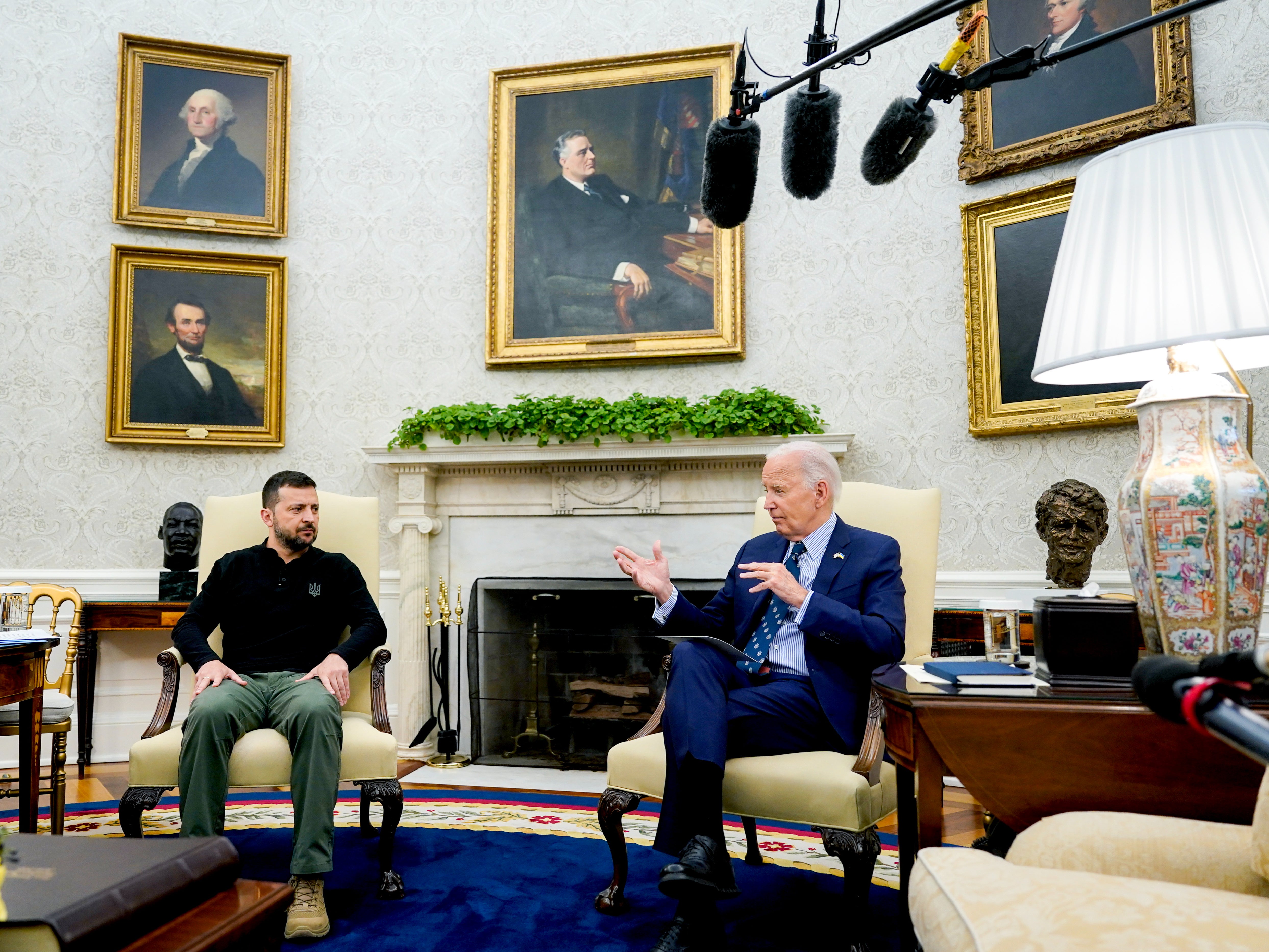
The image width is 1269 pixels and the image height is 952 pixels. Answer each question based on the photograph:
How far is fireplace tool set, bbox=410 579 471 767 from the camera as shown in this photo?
4.44 meters

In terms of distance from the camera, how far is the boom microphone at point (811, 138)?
2.36 meters

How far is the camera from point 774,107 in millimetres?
4738

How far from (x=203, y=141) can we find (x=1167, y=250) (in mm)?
4844

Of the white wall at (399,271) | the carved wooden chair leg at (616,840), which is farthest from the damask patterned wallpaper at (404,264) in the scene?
the carved wooden chair leg at (616,840)

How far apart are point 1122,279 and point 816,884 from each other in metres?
1.89

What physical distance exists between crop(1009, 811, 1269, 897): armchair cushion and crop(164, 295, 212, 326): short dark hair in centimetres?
466

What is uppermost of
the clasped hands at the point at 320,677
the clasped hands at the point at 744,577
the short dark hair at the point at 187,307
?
the short dark hair at the point at 187,307

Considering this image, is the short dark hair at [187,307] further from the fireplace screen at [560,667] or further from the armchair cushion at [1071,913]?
the armchair cushion at [1071,913]

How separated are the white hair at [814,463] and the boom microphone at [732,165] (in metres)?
0.67

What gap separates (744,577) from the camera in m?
2.26

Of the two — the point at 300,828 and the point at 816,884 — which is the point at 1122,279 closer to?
the point at 816,884

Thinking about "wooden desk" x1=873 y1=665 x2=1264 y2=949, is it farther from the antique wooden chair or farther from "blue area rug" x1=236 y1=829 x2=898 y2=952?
the antique wooden chair

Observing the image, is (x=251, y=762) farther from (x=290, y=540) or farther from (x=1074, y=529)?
(x=1074, y=529)

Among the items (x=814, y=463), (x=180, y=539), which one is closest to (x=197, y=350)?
(x=180, y=539)
